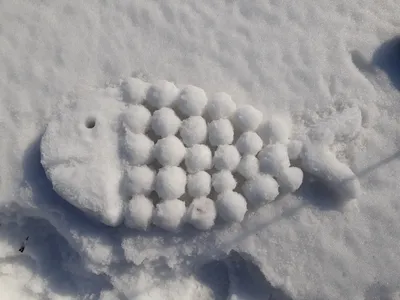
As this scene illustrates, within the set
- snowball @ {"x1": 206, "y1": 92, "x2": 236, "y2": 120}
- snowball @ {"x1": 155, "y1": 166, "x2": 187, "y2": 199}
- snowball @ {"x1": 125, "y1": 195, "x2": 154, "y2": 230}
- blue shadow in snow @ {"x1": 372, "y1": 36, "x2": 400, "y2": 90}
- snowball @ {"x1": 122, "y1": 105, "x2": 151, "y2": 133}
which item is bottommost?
snowball @ {"x1": 125, "y1": 195, "x2": 154, "y2": 230}

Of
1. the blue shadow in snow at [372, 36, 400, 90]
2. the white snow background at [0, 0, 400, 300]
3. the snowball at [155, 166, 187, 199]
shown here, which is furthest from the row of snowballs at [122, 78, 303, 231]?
the blue shadow in snow at [372, 36, 400, 90]

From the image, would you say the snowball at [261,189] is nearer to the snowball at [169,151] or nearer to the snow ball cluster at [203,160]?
the snow ball cluster at [203,160]

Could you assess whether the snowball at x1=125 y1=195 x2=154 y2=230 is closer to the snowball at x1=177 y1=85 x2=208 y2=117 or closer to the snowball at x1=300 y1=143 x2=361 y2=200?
the snowball at x1=177 y1=85 x2=208 y2=117

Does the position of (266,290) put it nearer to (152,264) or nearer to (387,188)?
(152,264)

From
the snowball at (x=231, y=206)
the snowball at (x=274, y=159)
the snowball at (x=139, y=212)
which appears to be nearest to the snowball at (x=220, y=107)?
the snowball at (x=274, y=159)

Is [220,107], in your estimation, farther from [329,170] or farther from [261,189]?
[329,170]

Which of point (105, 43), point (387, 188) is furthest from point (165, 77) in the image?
point (387, 188)
